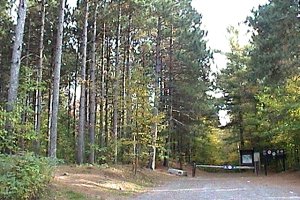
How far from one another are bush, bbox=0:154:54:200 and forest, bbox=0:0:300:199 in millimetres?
50

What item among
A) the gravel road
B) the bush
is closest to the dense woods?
the bush

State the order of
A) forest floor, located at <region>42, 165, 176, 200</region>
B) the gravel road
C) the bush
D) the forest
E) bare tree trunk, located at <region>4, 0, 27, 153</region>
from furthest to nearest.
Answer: the forest, the gravel road, bare tree trunk, located at <region>4, 0, 27, 153</region>, forest floor, located at <region>42, 165, 176, 200</region>, the bush

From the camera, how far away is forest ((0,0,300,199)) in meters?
13.5

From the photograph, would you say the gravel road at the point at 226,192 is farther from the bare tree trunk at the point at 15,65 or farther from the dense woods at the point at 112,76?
the bare tree trunk at the point at 15,65

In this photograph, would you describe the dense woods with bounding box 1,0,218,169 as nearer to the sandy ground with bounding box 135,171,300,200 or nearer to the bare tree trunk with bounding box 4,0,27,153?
the bare tree trunk with bounding box 4,0,27,153

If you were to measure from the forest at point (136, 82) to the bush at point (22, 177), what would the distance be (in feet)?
0.16

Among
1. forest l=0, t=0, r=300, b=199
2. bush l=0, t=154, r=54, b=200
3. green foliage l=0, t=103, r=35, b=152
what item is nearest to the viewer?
bush l=0, t=154, r=54, b=200

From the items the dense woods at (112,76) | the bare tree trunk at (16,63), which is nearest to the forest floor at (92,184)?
the dense woods at (112,76)

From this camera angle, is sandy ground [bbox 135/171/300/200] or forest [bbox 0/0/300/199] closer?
sandy ground [bbox 135/171/300/200]

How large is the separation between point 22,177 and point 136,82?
1127 centimetres

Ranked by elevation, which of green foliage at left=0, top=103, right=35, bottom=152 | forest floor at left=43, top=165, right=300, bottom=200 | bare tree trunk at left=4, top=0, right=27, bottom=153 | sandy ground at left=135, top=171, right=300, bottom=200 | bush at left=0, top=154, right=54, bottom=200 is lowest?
sandy ground at left=135, top=171, right=300, bottom=200

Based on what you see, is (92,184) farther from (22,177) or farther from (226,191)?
(22,177)

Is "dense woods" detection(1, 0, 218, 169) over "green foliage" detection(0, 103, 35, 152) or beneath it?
over

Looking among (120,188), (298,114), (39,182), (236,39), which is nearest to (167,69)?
(236,39)
